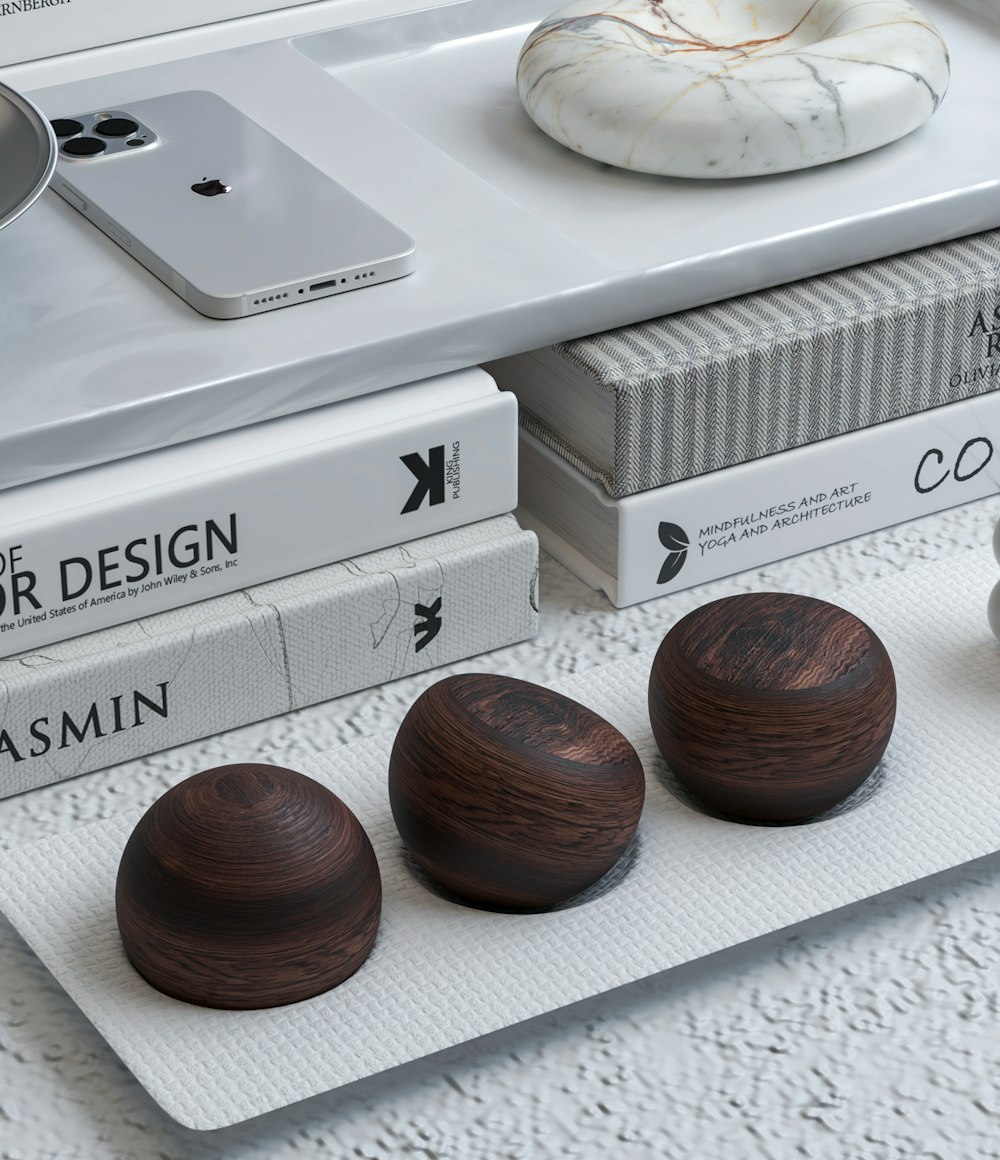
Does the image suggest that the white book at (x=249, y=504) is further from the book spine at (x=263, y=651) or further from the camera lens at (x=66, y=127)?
the camera lens at (x=66, y=127)

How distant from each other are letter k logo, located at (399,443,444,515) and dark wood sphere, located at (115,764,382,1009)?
0.78 ft

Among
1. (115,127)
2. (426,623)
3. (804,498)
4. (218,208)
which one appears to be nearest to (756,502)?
(804,498)

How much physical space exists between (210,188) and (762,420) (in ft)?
1.12

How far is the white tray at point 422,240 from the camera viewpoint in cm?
96

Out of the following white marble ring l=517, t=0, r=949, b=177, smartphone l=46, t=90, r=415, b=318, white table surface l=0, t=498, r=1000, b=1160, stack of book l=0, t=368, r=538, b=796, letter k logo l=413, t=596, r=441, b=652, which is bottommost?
white table surface l=0, t=498, r=1000, b=1160

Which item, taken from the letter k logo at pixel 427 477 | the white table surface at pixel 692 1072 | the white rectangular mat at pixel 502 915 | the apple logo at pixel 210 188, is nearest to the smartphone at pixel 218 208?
the apple logo at pixel 210 188

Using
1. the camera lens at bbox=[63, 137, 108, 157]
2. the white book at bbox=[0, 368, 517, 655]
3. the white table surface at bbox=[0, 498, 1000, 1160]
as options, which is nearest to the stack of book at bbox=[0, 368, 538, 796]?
the white book at bbox=[0, 368, 517, 655]

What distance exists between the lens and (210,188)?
1.11 m

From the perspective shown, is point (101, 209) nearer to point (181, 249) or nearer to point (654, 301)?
point (181, 249)

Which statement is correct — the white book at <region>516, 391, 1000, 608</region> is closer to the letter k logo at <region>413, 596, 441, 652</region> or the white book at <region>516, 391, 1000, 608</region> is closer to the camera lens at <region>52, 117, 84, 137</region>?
the letter k logo at <region>413, 596, 441, 652</region>

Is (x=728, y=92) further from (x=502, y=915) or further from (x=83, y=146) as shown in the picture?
(x=502, y=915)

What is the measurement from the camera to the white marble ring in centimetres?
111

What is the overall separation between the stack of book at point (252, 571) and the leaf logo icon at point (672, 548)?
81 millimetres

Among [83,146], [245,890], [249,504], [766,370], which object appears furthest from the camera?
[83,146]
